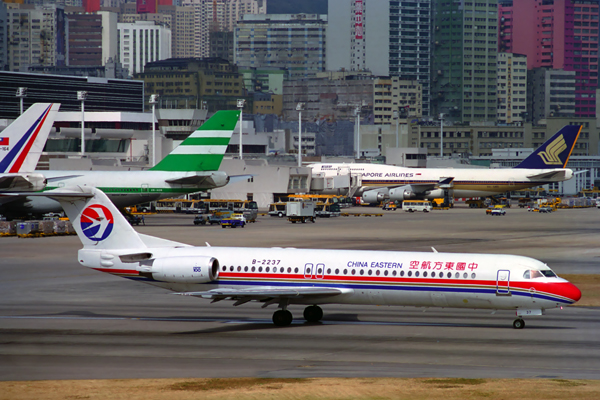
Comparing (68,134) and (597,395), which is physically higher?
(68,134)

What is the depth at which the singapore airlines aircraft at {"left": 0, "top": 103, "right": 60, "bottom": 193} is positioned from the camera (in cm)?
5981

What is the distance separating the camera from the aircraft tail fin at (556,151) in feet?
449

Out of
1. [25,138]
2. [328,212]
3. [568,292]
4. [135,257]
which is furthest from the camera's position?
[328,212]

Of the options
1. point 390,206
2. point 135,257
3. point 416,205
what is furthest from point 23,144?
point 390,206

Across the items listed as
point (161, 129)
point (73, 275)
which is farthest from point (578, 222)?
point (161, 129)

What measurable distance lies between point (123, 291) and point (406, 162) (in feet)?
472

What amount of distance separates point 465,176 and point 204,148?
233 feet

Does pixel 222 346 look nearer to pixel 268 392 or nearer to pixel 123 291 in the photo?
pixel 268 392

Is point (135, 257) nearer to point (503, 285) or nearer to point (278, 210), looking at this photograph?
point (503, 285)

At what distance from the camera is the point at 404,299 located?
33438 millimetres

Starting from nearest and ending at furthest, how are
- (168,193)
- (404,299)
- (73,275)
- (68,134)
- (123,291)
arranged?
(404,299), (123,291), (73,275), (168,193), (68,134)

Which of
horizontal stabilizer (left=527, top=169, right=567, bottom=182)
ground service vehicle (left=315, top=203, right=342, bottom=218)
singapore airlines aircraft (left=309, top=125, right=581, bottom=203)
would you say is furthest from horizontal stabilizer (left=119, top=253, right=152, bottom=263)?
horizontal stabilizer (left=527, top=169, right=567, bottom=182)

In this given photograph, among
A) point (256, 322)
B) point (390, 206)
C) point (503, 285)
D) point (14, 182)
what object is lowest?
point (256, 322)

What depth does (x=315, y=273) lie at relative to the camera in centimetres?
3431
